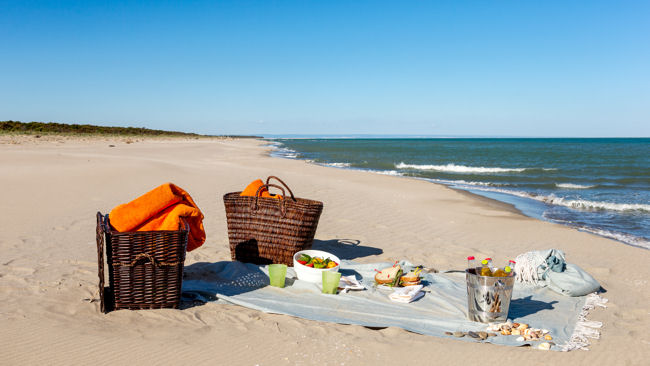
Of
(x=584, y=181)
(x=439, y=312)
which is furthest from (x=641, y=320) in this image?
(x=584, y=181)

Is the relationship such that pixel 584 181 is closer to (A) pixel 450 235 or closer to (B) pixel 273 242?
(A) pixel 450 235

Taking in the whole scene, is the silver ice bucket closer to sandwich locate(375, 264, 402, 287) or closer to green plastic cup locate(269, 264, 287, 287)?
sandwich locate(375, 264, 402, 287)

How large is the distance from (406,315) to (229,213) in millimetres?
2865

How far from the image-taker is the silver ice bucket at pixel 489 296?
428 centimetres

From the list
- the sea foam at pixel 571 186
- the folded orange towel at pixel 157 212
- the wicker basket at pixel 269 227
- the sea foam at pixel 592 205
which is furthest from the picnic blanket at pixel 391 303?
the sea foam at pixel 571 186

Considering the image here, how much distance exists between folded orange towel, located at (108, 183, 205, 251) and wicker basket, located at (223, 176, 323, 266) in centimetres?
125

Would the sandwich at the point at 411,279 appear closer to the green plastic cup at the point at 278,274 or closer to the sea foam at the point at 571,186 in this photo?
the green plastic cup at the point at 278,274

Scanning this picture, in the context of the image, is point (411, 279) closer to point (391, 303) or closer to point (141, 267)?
point (391, 303)

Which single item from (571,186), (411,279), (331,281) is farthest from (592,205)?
(331,281)

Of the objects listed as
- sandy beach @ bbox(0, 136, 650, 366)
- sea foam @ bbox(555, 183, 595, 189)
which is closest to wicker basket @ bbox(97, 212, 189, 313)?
sandy beach @ bbox(0, 136, 650, 366)

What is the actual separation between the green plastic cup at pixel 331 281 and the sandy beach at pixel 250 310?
0.82m

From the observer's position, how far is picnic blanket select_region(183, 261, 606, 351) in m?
4.29

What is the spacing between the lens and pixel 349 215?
10.4 m

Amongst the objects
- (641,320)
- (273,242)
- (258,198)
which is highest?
(258,198)
